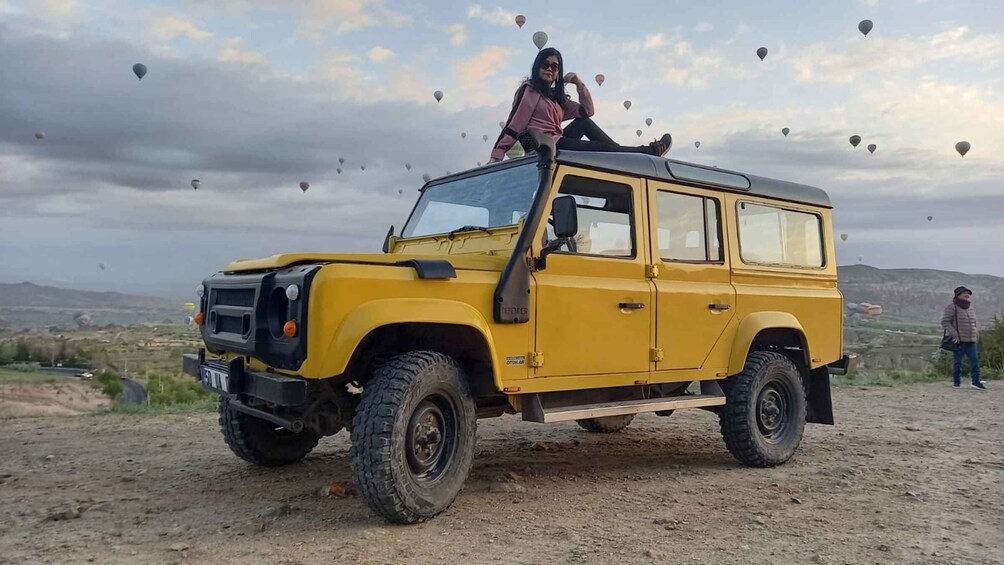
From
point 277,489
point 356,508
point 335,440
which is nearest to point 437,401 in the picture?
point 356,508

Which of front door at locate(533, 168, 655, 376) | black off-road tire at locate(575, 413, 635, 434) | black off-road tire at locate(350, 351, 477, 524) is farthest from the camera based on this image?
black off-road tire at locate(575, 413, 635, 434)

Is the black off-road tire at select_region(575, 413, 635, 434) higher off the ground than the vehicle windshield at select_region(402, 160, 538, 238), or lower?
lower

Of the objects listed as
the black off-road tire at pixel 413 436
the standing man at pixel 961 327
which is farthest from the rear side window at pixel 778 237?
the standing man at pixel 961 327

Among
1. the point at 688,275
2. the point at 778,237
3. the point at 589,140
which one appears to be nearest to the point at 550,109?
the point at 589,140

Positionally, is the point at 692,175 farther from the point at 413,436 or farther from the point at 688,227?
the point at 413,436

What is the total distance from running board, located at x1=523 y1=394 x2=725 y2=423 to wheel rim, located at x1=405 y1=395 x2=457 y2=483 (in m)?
0.59

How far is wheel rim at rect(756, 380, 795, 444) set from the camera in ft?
20.0

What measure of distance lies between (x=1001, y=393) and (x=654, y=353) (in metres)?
9.42

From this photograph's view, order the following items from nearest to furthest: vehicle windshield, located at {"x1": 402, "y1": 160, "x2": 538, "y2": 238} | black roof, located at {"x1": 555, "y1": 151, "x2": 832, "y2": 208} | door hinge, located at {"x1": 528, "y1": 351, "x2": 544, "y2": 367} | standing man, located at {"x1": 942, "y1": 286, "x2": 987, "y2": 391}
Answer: door hinge, located at {"x1": 528, "y1": 351, "x2": 544, "y2": 367} → vehicle windshield, located at {"x1": 402, "y1": 160, "x2": 538, "y2": 238} → black roof, located at {"x1": 555, "y1": 151, "x2": 832, "y2": 208} → standing man, located at {"x1": 942, "y1": 286, "x2": 987, "y2": 391}

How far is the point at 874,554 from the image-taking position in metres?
3.68

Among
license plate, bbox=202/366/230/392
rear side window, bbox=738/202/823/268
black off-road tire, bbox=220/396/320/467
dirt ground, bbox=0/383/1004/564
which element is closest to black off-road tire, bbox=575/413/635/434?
dirt ground, bbox=0/383/1004/564

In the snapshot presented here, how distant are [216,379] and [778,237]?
15.7ft

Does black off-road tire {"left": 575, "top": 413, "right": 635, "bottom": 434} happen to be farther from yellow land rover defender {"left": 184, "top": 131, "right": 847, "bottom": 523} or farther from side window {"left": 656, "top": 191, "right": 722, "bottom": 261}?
side window {"left": 656, "top": 191, "right": 722, "bottom": 261}

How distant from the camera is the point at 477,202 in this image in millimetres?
5289
